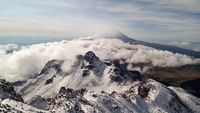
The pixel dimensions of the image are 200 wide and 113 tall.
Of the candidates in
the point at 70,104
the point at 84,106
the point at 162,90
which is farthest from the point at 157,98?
the point at 70,104

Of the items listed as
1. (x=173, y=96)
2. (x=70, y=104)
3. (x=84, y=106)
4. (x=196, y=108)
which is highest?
(x=70, y=104)

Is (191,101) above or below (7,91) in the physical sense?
below

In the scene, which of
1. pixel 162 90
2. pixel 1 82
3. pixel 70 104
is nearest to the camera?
pixel 70 104

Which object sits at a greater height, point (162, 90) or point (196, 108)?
point (162, 90)

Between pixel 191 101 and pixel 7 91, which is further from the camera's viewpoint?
pixel 191 101

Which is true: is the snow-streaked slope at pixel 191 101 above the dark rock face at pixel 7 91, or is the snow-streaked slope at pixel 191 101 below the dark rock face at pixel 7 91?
below

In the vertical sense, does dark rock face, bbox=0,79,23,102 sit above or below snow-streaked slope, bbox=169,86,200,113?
above

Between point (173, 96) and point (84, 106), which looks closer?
point (84, 106)

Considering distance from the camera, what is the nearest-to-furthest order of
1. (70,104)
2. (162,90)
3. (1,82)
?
(70,104) → (1,82) → (162,90)

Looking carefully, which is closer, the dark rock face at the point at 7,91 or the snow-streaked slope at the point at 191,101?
the dark rock face at the point at 7,91

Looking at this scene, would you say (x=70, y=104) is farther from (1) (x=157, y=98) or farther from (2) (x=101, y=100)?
(1) (x=157, y=98)

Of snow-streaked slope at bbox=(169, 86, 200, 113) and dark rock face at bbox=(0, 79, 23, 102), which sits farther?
snow-streaked slope at bbox=(169, 86, 200, 113)
